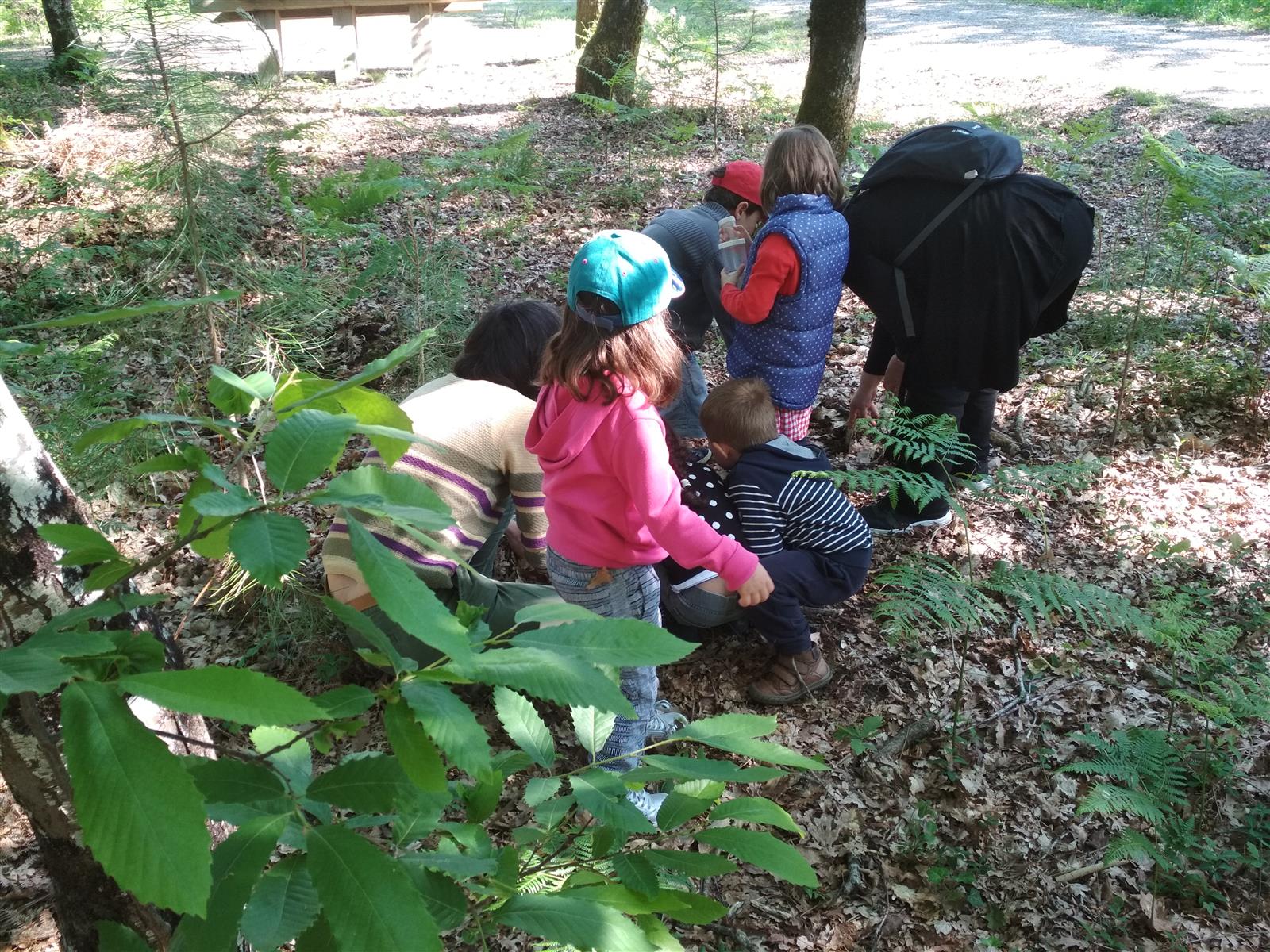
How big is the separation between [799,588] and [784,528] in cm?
25

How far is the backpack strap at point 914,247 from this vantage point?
12.4 feet

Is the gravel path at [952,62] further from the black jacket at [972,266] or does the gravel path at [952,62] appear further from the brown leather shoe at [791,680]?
the brown leather shoe at [791,680]

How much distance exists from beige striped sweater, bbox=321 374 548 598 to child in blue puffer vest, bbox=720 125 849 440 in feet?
4.28

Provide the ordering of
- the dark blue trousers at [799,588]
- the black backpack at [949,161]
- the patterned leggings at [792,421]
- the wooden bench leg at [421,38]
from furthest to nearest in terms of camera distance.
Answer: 1. the wooden bench leg at [421,38]
2. the patterned leggings at [792,421]
3. the black backpack at [949,161]
4. the dark blue trousers at [799,588]

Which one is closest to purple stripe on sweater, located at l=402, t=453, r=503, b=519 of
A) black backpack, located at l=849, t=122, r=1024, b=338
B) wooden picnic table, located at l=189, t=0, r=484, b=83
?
black backpack, located at l=849, t=122, r=1024, b=338

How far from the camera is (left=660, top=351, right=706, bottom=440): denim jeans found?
15.1ft

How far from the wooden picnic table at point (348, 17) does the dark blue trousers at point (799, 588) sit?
33.4 feet

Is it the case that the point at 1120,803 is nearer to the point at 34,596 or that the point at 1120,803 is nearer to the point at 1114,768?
the point at 1114,768

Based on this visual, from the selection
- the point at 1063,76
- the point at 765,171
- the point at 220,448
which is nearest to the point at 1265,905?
the point at 765,171

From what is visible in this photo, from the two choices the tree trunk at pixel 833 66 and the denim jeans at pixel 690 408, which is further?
the tree trunk at pixel 833 66

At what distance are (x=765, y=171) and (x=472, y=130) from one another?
648cm

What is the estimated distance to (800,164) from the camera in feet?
12.8

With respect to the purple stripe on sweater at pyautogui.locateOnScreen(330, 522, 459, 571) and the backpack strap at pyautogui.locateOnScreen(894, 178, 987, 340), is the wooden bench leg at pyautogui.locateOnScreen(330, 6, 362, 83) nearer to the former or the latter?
the backpack strap at pyautogui.locateOnScreen(894, 178, 987, 340)

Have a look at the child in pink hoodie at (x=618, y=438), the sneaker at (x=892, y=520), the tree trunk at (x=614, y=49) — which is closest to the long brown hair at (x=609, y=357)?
the child in pink hoodie at (x=618, y=438)
